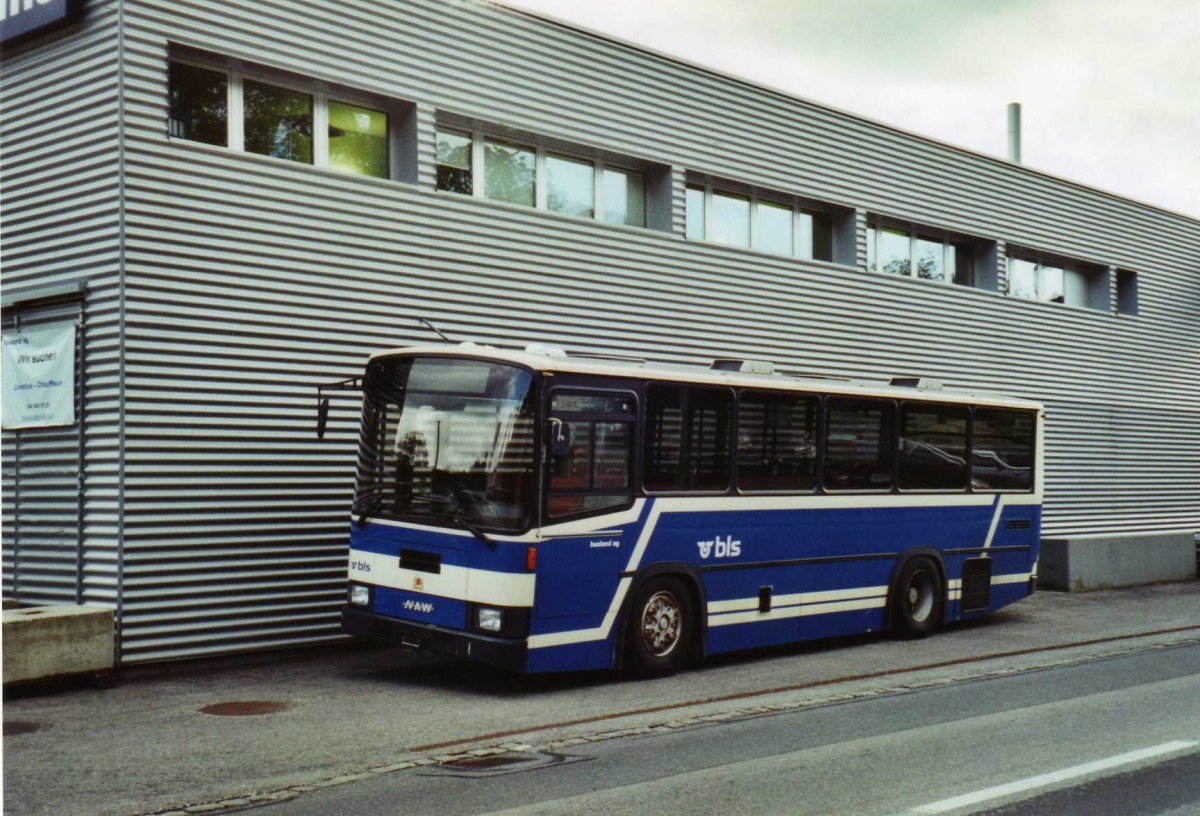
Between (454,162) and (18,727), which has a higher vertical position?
(454,162)

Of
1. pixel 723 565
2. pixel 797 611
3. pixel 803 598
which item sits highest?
pixel 723 565

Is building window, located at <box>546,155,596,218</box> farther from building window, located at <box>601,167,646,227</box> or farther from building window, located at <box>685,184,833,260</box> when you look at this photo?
building window, located at <box>685,184,833,260</box>

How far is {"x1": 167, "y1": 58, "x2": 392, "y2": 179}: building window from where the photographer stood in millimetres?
12727

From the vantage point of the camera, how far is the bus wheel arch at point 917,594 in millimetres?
14391

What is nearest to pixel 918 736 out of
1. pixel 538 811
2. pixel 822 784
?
pixel 822 784

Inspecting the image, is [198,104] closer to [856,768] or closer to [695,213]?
[695,213]

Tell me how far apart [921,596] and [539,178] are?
22.7ft

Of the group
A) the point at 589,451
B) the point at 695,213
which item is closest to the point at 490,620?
the point at 589,451

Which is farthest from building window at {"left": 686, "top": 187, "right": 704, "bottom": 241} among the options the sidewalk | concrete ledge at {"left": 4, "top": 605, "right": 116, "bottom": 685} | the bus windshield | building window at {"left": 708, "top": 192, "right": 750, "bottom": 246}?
concrete ledge at {"left": 4, "top": 605, "right": 116, "bottom": 685}

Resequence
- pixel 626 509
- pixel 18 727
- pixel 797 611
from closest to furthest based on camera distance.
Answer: pixel 18 727, pixel 626 509, pixel 797 611

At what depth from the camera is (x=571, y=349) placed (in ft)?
51.0

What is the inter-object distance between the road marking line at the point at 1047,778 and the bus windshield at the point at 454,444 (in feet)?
14.7

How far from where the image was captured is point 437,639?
1051 centimetres

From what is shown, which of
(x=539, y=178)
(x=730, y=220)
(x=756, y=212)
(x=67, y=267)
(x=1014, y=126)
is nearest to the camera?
(x=67, y=267)
